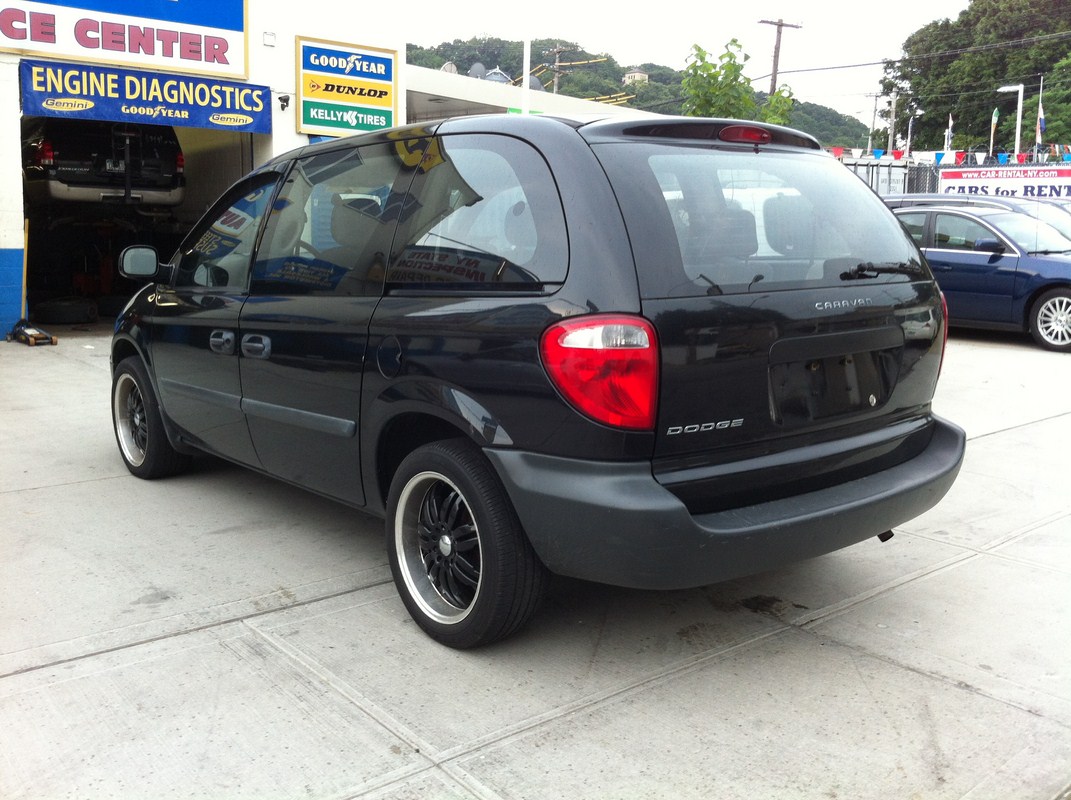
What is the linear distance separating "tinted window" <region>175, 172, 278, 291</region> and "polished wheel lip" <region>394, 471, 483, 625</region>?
58.9 inches

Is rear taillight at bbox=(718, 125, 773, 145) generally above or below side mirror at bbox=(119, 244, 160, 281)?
above

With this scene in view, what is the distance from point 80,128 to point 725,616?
1209cm

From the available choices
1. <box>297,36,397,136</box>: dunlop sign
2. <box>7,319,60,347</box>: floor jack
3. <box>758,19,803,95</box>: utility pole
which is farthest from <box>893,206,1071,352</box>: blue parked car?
<box>758,19,803,95</box>: utility pole

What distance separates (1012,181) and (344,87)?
60.3ft

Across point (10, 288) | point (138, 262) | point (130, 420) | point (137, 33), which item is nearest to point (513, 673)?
point (138, 262)

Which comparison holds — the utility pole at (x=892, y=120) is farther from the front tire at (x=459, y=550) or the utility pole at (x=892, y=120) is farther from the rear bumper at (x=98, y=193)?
the front tire at (x=459, y=550)

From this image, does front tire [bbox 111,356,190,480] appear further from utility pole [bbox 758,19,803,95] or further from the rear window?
utility pole [bbox 758,19,803,95]

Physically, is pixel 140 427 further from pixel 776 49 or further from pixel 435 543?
pixel 776 49

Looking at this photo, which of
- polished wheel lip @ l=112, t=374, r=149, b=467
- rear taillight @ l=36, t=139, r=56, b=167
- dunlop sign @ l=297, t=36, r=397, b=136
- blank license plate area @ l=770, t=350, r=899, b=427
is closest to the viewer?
blank license plate area @ l=770, t=350, r=899, b=427

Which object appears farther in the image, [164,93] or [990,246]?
[164,93]

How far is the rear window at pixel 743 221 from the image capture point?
2992 millimetres

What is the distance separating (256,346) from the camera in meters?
4.20

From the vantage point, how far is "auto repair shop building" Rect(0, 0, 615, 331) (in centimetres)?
1131

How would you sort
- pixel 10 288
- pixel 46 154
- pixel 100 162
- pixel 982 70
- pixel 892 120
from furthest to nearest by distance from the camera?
pixel 982 70 → pixel 892 120 → pixel 100 162 → pixel 46 154 → pixel 10 288
